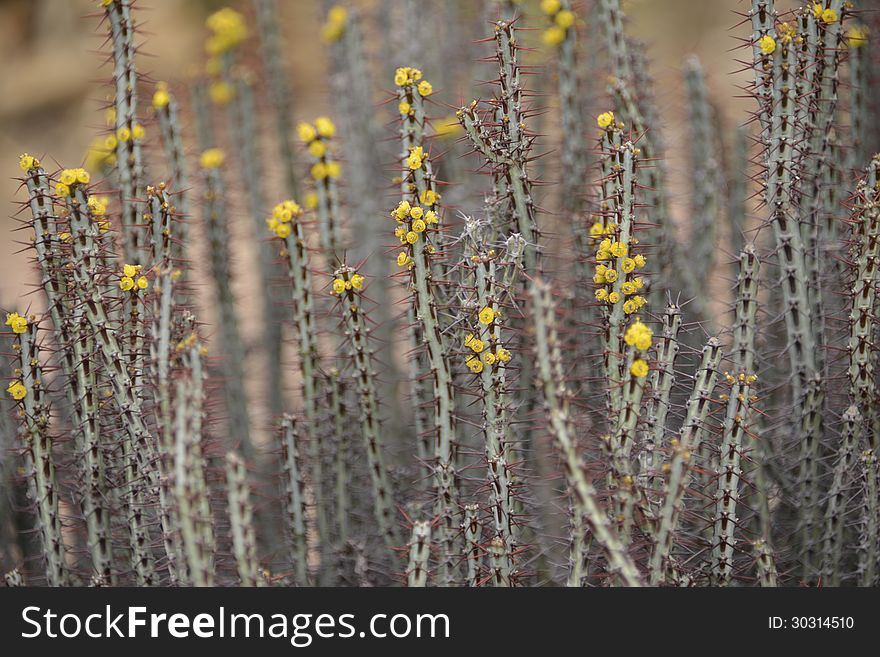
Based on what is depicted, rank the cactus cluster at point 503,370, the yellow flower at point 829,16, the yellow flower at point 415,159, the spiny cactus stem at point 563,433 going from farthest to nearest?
the yellow flower at point 829,16, the yellow flower at point 415,159, the cactus cluster at point 503,370, the spiny cactus stem at point 563,433

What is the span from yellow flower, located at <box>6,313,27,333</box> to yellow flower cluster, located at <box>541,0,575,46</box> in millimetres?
2448

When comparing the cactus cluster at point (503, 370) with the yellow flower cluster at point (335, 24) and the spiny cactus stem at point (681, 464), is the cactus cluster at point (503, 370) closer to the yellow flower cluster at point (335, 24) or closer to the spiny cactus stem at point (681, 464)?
the spiny cactus stem at point (681, 464)

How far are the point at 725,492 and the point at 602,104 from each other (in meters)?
2.79

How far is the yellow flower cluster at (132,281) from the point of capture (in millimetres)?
2854

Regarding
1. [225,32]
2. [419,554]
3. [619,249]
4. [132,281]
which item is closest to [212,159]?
[225,32]

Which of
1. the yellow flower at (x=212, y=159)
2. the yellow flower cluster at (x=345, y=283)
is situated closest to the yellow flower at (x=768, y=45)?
the yellow flower cluster at (x=345, y=283)

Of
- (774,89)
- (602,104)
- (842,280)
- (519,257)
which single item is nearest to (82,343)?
(519,257)

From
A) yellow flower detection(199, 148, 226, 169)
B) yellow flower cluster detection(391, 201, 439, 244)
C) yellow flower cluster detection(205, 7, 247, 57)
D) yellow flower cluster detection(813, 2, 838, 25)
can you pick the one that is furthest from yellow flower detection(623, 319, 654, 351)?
yellow flower cluster detection(205, 7, 247, 57)

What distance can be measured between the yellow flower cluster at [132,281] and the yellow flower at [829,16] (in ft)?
8.10

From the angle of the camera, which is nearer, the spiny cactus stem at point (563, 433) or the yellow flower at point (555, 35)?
the spiny cactus stem at point (563, 433)

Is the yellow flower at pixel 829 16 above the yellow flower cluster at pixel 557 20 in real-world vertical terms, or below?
below

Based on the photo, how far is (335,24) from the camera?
519cm

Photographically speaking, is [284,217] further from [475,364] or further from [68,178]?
[475,364]
